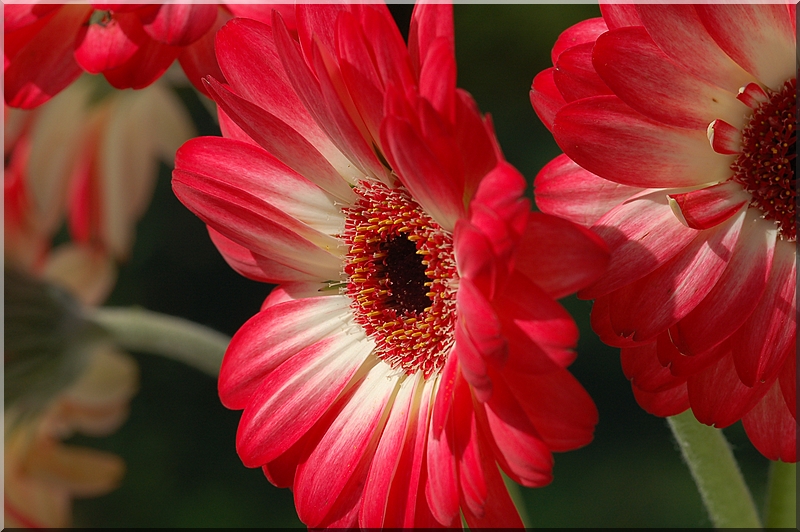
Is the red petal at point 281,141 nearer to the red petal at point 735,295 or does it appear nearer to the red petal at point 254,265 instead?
the red petal at point 254,265

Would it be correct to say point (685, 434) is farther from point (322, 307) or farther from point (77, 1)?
point (77, 1)

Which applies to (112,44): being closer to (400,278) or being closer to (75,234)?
(400,278)

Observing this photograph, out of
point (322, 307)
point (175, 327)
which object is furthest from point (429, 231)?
point (175, 327)

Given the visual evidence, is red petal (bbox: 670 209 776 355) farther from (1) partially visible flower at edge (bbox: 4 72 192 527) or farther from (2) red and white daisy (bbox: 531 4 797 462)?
(1) partially visible flower at edge (bbox: 4 72 192 527)

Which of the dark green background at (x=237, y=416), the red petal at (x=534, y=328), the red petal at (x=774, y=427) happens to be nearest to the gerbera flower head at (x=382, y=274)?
the red petal at (x=534, y=328)

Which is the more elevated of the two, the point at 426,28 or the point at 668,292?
the point at 426,28

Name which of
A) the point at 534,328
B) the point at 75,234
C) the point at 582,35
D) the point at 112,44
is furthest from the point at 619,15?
the point at 75,234
